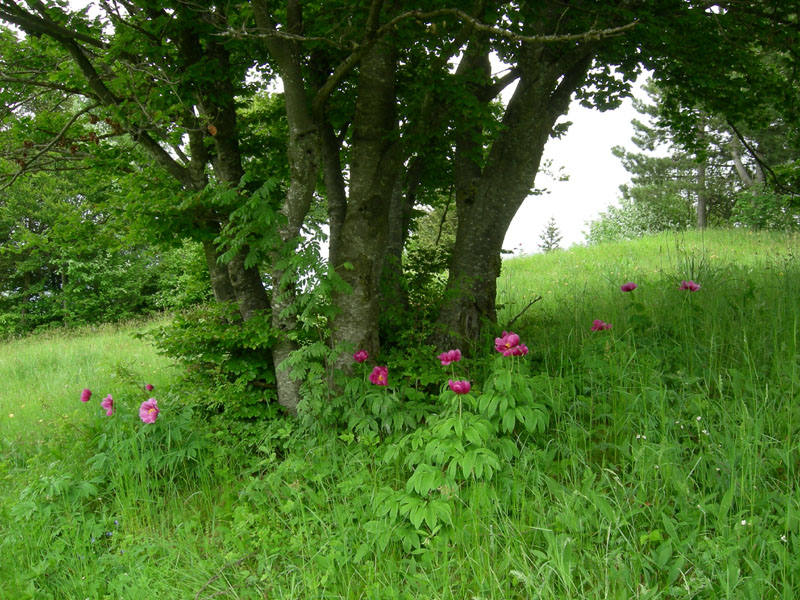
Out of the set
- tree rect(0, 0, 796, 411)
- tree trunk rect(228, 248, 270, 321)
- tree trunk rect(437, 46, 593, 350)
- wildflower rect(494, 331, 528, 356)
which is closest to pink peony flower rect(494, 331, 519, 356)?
wildflower rect(494, 331, 528, 356)

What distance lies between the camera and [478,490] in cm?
247

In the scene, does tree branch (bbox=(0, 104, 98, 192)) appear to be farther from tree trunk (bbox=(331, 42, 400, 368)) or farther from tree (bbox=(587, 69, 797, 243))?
tree (bbox=(587, 69, 797, 243))

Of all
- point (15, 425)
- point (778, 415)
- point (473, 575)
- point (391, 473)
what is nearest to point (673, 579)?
point (473, 575)

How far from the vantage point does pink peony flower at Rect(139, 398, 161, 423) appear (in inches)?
134

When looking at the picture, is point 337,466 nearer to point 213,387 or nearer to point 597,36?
point 213,387

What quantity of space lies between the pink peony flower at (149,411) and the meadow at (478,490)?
102mm

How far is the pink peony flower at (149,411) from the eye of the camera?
3398 mm

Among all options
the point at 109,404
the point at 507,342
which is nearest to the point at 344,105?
the point at 507,342

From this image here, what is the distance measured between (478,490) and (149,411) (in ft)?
7.59

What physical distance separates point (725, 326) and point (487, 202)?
2.28 meters

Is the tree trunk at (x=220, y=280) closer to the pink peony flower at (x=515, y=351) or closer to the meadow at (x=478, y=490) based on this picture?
the meadow at (x=478, y=490)

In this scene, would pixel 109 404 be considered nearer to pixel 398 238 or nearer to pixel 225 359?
pixel 225 359

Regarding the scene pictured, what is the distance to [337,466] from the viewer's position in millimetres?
3221

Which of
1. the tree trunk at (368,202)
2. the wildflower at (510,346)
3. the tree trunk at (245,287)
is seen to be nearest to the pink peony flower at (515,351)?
the wildflower at (510,346)
